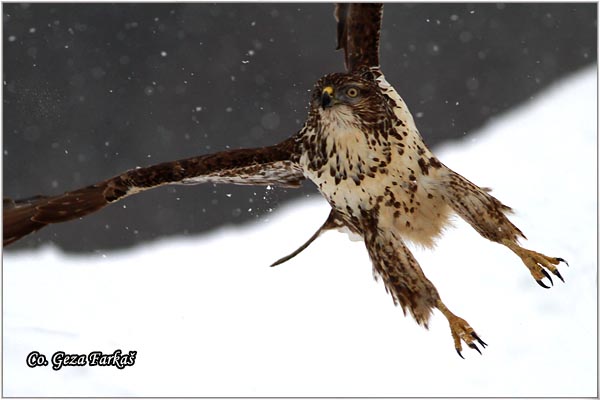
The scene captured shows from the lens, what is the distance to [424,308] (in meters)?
4.80

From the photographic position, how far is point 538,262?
4930 millimetres

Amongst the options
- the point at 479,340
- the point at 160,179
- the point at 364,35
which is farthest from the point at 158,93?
the point at 479,340

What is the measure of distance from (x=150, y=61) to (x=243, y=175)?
503 cm

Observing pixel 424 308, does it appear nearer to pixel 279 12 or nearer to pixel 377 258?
pixel 377 258

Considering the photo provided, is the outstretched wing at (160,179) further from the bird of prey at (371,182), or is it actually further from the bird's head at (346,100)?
the bird's head at (346,100)

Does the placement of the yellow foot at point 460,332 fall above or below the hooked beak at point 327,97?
below

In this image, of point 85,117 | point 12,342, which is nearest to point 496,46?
point 85,117

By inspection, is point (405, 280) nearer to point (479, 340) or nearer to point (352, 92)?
point (479, 340)

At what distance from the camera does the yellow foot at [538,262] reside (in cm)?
490

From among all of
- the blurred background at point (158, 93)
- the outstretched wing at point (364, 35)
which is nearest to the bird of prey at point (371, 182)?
the outstretched wing at point (364, 35)

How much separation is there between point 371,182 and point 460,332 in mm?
1139

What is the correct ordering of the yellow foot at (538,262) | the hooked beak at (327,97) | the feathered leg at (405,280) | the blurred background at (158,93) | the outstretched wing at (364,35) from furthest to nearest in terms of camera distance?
the blurred background at (158,93), the outstretched wing at (364,35), the yellow foot at (538,262), the feathered leg at (405,280), the hooked beak at (327,97)

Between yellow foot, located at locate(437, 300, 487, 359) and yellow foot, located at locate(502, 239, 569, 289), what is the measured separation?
62 centimetres

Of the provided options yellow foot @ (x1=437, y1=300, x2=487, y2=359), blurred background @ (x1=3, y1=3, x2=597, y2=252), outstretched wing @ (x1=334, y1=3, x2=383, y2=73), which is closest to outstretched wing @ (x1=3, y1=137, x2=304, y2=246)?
outstretched wing @ (x1=334, y1=3, x2=383, y2=73)
